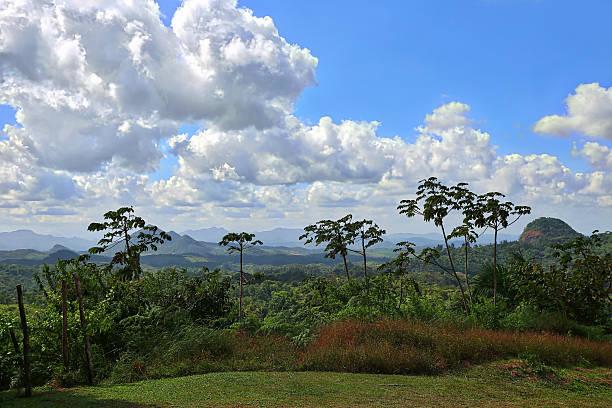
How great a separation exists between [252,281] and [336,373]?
320 inches

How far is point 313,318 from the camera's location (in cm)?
1578

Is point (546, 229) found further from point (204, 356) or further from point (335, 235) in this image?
point (204, 356)

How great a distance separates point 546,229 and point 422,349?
169 m


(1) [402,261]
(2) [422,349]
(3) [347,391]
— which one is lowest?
(3) [347,391]

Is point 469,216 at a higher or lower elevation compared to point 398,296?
higher

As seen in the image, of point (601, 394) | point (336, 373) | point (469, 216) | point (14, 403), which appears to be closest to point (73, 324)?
point (14, 403)

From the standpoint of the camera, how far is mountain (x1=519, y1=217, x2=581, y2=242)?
501 feet

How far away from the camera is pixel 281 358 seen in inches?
480

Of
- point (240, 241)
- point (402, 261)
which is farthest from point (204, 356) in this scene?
point (402, 261)

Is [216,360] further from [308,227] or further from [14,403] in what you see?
[308,227]

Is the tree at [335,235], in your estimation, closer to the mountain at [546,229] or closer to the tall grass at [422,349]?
the tall grass at [422,349]

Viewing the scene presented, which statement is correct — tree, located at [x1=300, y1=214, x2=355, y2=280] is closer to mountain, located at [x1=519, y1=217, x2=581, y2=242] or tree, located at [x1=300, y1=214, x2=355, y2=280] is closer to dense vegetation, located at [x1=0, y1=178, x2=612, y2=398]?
dense vegetation, located at [x1=0, y1=178, x2=612, y2=398]

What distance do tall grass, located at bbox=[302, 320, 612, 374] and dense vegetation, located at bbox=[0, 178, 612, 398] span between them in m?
0.03

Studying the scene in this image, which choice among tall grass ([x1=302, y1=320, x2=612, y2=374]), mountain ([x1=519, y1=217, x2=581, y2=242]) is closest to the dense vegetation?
tall grass ([x1=302, y1=320, x2=612, y2=374])
